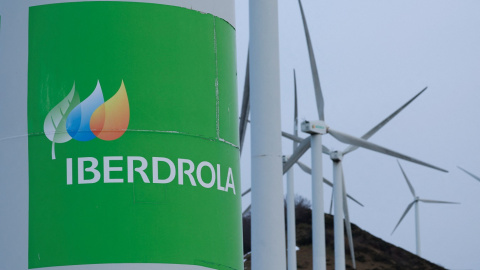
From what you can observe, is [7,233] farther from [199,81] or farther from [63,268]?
[199,81]

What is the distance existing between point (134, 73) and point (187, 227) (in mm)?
2302

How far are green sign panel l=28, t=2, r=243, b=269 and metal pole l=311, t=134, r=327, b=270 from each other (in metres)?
31.4

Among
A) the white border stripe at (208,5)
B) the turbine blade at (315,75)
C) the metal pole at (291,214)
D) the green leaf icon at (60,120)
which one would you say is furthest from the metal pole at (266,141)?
the metal pole at (291,214)

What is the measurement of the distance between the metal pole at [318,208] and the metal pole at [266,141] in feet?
99.6

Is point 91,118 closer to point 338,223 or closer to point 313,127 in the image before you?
point 313,127

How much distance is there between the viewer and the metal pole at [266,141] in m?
15.6

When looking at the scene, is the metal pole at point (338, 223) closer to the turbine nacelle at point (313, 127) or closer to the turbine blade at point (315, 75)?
the turbine blade at point (315, 75)

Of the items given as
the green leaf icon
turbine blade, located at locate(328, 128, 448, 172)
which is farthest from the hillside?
the green leaf icon

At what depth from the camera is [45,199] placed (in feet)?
48.4

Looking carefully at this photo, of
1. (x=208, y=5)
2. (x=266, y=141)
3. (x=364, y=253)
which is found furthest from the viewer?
(x=364, y=253)

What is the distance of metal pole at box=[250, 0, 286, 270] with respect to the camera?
15.6 meters

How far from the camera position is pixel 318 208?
50531mm

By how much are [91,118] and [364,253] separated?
12821 cm

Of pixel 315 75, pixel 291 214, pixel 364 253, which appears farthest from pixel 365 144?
pixel 364 253
